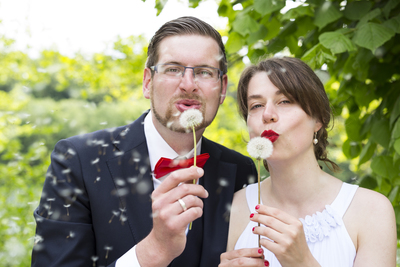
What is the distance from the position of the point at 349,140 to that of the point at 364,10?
1.56m

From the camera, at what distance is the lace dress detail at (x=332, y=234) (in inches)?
93.4

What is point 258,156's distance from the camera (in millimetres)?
2104

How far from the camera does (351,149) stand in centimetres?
414

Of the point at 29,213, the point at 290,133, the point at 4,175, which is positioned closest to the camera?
the point at 290,133

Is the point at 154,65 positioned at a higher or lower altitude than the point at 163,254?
higher

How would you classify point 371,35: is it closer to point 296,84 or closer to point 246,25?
point 296,84

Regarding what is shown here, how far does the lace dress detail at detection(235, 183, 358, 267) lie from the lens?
237 centimetres

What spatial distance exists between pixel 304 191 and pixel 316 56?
1.12 m

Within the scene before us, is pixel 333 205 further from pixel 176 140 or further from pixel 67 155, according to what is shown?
pixel 67 155

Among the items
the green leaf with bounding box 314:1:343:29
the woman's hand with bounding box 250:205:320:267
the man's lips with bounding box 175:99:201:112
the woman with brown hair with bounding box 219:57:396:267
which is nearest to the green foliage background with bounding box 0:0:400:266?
the green leaf with bounding box 314:1:343:29

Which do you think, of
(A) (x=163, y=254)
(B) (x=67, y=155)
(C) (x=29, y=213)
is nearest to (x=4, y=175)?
(C) (x=29, y=213)

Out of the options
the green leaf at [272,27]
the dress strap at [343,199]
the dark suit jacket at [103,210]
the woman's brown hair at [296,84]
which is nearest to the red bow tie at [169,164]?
the dark suit jacket at [103,210]

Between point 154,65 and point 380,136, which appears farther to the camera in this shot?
point 380,136

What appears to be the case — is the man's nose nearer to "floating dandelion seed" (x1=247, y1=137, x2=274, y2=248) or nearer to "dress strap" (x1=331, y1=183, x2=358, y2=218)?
"floating dandelion seed" (x1=247, y1=137, x2=274, y2=248)
